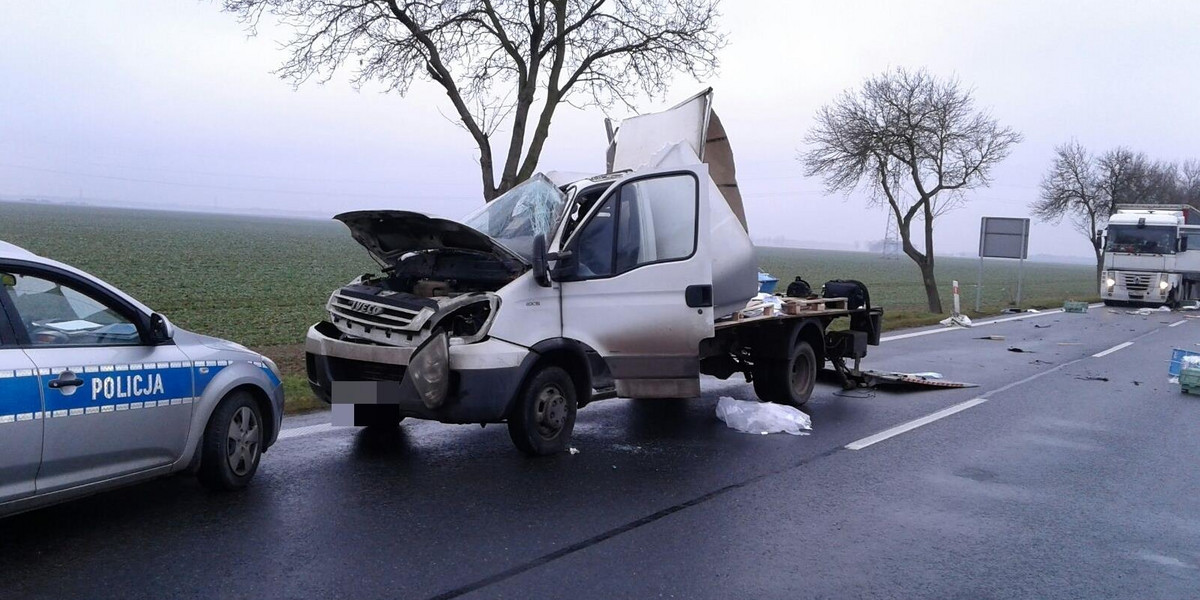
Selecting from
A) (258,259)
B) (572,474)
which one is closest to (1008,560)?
(572,474)

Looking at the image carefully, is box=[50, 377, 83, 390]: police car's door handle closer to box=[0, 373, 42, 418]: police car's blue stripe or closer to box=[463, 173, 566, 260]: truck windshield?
box=[0, 373, 42, 418]: police car's blue stripe

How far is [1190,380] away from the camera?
11.5 m

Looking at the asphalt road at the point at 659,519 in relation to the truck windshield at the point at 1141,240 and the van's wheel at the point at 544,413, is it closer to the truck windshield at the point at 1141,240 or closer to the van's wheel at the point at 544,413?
the van's wheel at the point at 544,413

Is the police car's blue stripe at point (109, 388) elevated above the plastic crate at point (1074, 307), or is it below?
above

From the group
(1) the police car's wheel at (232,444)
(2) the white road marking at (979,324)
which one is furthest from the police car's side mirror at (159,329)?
(2) the white road marking at (979,324)

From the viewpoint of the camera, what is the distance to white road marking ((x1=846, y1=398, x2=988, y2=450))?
7.92 m

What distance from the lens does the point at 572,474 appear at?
6.55m

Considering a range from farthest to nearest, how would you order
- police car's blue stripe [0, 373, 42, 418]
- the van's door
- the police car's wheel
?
1. the van's door
2. the police car's wheel
3. police car's blue stripe [0, 373, 42, 418]

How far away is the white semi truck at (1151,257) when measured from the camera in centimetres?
3212

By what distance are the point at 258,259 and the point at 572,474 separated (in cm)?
4884

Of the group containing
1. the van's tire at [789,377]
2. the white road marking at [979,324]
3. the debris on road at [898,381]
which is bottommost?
the white road marking at [979,324]

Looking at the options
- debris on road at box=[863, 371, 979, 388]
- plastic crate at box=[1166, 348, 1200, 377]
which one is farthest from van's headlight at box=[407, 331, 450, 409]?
plastic crate at box=[1166, 348, 1200, 377]

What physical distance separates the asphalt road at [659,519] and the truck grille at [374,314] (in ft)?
3.38

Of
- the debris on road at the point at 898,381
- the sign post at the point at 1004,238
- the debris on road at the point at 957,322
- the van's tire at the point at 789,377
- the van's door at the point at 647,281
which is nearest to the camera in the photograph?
the van's door at the point at 647,281
